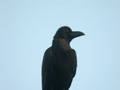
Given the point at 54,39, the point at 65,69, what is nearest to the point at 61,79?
the point at 65,69

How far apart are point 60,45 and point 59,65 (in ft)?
1.62

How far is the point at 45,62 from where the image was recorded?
1157 centimetres

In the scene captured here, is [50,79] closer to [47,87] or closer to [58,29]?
[47,87]

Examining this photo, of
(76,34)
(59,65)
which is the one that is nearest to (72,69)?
(59,65)

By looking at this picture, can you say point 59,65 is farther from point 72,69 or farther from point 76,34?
point 76,34

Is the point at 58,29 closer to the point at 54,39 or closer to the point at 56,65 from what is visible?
the point at 54,39

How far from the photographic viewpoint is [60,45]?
11352mm

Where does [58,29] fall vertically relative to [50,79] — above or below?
above

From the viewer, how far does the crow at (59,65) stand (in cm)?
1127

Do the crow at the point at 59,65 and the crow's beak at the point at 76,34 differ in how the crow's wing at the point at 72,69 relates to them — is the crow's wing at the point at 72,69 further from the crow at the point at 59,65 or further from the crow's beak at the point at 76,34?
the crow's beak at the point at 76,34

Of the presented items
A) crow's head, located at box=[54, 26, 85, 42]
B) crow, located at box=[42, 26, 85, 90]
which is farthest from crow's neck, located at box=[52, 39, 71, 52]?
crow's head, located at box=[54, 26, 85, 42]

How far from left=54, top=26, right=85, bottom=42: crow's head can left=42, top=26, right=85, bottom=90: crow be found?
0.12m

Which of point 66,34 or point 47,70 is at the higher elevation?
point 66,34

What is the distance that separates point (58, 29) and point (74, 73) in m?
1.18
